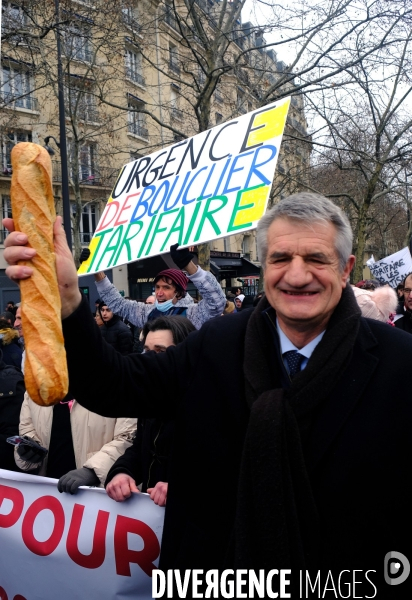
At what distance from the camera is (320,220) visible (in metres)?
1.56

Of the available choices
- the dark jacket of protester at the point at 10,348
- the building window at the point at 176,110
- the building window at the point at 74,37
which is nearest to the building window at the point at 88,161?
the building window at the point at 74,37

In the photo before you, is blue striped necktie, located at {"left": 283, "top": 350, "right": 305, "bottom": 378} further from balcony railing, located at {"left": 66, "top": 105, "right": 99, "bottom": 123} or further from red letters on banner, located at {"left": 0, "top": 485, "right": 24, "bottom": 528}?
balcony railing, located at {"left": 66, "top": 105, "right": 99, "bottom": 123}

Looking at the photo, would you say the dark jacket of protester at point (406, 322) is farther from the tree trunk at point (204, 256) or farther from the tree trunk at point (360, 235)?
the tree trunk at point (360, 235)

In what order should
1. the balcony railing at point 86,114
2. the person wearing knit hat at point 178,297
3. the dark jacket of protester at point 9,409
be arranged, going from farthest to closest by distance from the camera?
the balcony railing at point 86,114 < the person wearing knit hat at point 178,297 < the dark jacket of protester at point 9,409

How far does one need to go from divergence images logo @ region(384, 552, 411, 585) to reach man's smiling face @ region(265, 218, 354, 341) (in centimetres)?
68

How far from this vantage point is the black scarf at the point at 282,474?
1363 millimetres

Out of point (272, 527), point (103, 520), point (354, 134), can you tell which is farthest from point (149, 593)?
point (354, 134)

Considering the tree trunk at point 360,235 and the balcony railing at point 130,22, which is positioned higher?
the balcony railing at point 130,22

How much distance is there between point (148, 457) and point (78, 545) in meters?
0.49

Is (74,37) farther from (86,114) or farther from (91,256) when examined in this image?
(91,256)

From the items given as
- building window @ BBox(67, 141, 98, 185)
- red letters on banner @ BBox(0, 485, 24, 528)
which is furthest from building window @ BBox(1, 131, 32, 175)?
red letters on banner @ BBox(0, 485, 24, 528)

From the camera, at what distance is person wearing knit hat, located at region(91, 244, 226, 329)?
3738mm

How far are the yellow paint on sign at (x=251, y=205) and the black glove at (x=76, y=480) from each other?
5.23ft

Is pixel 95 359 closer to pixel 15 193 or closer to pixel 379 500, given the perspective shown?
pixel 15 193
